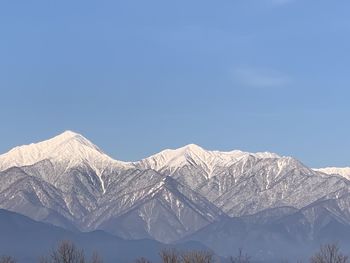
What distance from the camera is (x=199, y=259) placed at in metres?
199

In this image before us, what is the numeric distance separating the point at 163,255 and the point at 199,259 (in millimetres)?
7922

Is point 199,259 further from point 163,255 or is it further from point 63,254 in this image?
point 63,254

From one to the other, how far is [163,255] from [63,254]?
1944 centimetres

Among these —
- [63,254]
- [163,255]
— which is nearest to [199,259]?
[163,255]

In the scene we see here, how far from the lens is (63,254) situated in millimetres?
198750

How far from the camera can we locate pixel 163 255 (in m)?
195

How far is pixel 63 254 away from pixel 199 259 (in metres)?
25.9
